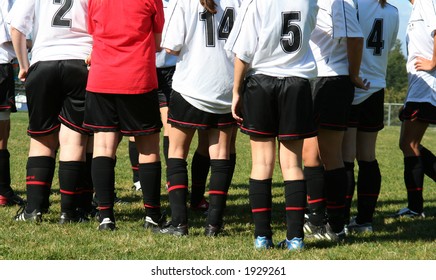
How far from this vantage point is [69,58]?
271 inches

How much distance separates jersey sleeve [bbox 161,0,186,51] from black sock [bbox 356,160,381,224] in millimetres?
2138

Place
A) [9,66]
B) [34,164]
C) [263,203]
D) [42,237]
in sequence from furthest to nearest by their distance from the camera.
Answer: [9,66] < [34,164] < [42,237] < [263,203]

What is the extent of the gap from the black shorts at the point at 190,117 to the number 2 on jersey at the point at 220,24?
0.53 m

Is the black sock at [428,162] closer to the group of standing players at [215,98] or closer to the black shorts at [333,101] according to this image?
the group of standing players at [215,98]

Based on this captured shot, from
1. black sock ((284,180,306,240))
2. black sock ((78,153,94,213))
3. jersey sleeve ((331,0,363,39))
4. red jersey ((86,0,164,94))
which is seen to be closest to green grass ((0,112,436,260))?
black sock ((284,180,306,240))

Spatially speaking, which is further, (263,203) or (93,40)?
(93,40)

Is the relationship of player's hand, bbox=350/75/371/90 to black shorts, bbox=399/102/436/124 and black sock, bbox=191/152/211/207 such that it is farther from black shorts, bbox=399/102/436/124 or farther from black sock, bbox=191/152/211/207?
black sock, bbox=191/152/211/207

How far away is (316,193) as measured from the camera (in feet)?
21.5

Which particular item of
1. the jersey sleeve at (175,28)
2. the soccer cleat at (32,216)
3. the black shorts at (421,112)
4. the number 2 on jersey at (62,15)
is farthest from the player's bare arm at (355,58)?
the soccer cleat at (32,216)

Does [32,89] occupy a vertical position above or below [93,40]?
below

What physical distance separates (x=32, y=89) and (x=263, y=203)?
96.2 inches
